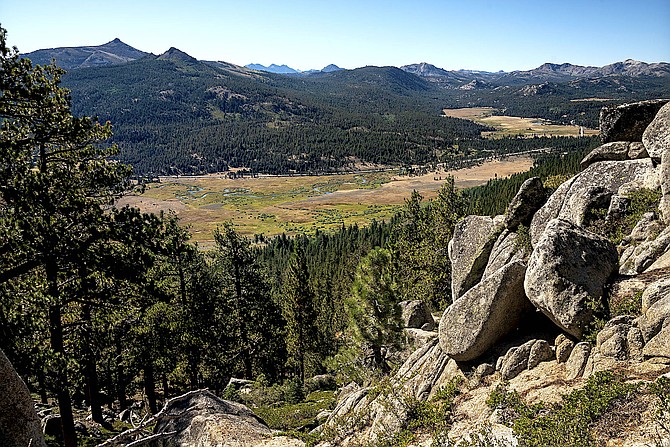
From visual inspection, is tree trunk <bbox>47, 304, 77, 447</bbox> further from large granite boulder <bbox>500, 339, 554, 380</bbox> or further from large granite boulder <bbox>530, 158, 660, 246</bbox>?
large granite boulder <bbox>530, 158, 660, 246</bbox>

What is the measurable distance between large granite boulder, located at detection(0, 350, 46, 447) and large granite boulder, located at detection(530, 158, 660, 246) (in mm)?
16716

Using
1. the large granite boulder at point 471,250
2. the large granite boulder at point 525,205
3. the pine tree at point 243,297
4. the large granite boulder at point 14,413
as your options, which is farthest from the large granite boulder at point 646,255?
the pine tree at point 243,297

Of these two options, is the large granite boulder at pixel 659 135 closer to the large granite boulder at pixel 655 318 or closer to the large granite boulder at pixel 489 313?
the large granite boulder at pixel 489 313

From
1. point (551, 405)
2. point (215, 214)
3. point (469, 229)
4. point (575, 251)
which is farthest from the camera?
point (215, 214)

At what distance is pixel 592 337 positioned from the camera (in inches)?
413

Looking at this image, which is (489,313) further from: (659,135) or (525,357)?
(659,135)

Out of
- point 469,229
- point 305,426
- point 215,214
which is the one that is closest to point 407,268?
point 469,229

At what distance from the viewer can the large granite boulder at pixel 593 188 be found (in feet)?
54.5

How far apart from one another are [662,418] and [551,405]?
2.41m

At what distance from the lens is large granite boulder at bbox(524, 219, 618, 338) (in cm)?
1096

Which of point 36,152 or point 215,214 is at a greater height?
point 36,152

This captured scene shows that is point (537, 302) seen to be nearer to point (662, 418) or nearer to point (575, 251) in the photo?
point (575, 251)

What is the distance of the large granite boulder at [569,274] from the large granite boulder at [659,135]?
694cm

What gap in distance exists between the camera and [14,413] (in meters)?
8.99
